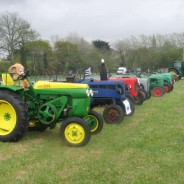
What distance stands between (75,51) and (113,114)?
3490cm

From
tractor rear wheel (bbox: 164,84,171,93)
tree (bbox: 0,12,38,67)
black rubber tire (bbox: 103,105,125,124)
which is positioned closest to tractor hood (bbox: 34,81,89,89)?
black rubber tire (bbox: 103,105,125,124)

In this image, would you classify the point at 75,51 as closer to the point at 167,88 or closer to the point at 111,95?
the point at 167,88

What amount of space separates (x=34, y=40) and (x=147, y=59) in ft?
62.0

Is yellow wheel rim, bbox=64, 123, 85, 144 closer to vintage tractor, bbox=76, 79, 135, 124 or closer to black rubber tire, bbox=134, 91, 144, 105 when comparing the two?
vintage tractor, bbox=76, 79, 135, 124

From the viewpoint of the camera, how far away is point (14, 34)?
117 feet

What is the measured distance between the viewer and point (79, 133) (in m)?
5.31

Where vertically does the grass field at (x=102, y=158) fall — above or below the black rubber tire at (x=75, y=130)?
below

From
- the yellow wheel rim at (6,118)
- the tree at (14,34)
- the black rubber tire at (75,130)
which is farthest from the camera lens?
the tree at (14,34)

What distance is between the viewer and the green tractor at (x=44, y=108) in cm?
536

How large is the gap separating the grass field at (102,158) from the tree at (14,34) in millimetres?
30212

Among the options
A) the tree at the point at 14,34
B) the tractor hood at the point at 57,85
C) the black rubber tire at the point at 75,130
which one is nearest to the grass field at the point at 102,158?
the black rubber tire at the point at 75,130

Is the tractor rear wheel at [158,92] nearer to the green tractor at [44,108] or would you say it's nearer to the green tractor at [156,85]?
the green tractor at [156,85]

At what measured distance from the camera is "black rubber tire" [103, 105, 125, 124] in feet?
24.6

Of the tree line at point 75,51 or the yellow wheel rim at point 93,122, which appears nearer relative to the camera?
the yellow wheel rim at point 93,122
